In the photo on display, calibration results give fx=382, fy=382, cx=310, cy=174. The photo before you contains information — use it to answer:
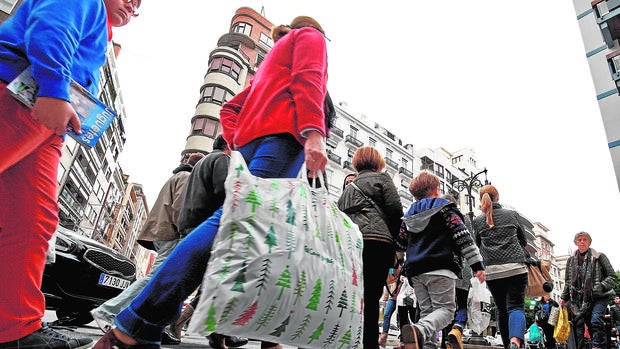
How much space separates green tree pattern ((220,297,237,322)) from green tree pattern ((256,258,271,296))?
0.29 ft

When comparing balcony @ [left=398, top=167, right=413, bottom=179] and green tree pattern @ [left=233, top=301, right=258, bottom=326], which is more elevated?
balcony @ [left=398, top=167, right=413, bottom=179]

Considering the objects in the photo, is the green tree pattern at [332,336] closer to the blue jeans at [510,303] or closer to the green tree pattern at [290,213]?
the green tree pattern at [290,213]

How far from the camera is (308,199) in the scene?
1551mm

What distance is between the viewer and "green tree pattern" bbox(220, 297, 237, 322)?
1210mm

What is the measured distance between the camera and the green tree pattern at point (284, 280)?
1293mm

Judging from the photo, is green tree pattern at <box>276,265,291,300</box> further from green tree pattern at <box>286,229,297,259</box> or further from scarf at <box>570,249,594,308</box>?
scarf at <box>570,249,594,308</box>

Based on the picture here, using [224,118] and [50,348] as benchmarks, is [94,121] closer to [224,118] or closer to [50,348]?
[224,118]

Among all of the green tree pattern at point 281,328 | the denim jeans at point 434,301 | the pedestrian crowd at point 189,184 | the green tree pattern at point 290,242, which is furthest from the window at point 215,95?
the green tree pattern at point 281,328

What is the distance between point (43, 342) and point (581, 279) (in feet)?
22.1

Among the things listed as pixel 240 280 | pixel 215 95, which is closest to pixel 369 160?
pixel 240 280

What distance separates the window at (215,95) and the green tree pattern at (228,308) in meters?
30.4

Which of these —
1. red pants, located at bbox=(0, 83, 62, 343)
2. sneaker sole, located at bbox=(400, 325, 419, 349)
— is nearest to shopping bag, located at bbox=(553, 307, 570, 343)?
sneaker sole, located at bbox=(400, 325, 419, 349)

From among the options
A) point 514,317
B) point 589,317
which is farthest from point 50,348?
point 589,317

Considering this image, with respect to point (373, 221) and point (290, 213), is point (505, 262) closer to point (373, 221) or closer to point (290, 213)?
point (373, 221)
